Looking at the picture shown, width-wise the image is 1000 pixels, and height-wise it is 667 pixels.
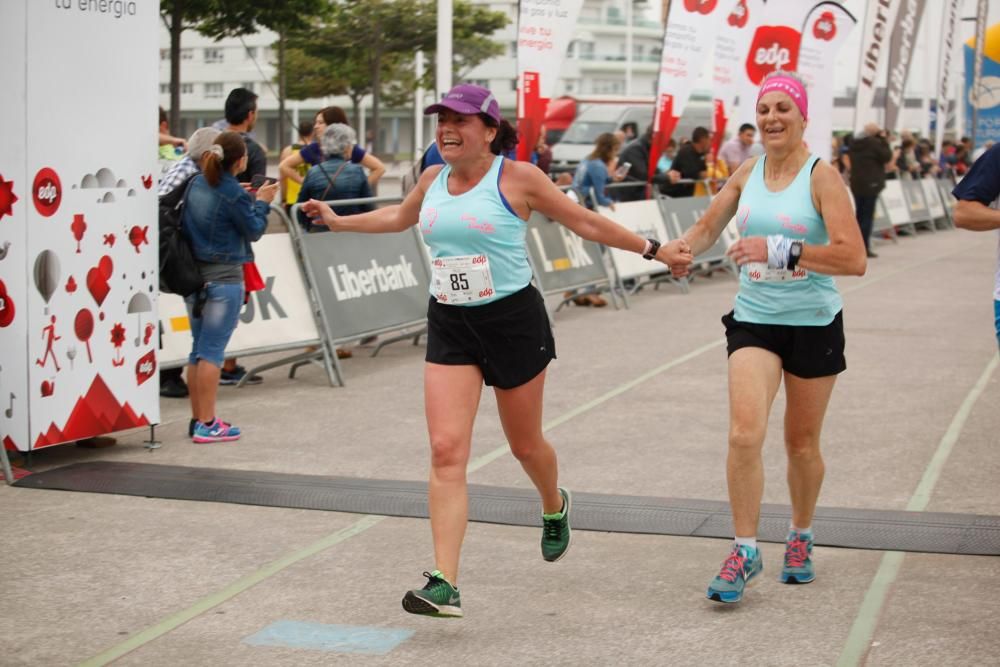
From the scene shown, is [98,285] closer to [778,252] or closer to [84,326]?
[84,326]

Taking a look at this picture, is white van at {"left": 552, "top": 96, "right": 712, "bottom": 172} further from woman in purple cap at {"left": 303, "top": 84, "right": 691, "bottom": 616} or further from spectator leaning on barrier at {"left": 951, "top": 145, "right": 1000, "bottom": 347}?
woman in purple cap at {"left": 303, "top": 84, "right": 691, "bottom": 616}

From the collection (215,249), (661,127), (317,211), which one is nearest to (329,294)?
(215,249)

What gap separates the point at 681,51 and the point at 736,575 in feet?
47.8

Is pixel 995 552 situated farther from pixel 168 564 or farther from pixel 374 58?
pixel 374 58

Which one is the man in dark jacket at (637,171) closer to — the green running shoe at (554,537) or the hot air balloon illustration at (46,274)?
the hot air balloon illustration at (46,274)

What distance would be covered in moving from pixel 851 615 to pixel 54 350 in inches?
173

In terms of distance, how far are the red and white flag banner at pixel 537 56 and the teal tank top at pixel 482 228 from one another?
994 cm

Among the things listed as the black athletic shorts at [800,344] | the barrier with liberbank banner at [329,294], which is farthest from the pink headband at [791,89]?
the barrier with liberbank banner at [329,294]

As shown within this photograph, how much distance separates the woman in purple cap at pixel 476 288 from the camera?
202 inches

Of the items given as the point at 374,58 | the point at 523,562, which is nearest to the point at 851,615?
the point at 523,562

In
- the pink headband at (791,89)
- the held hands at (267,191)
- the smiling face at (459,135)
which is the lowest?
the held hands at (267,191)

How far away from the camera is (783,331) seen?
5324 mm

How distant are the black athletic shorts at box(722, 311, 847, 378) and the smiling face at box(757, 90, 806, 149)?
656 mm

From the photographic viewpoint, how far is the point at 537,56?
15.3 metres
